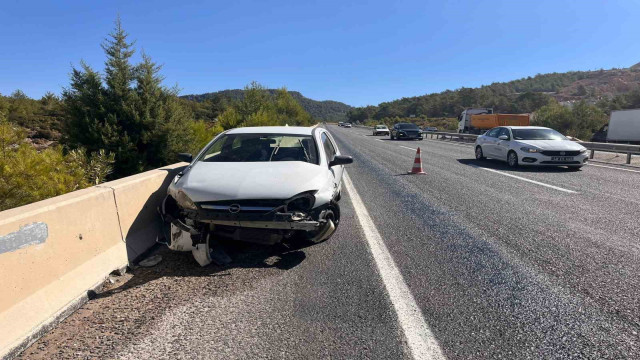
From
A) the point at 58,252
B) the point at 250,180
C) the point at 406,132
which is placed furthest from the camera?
A: the point at 406,132

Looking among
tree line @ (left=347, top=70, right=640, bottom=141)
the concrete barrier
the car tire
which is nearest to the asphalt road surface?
the concrete barrier

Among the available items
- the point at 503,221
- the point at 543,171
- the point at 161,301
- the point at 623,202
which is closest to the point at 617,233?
the point at 503,221

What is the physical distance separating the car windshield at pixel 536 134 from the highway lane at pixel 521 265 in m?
4.63

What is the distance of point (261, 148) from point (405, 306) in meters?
3.31

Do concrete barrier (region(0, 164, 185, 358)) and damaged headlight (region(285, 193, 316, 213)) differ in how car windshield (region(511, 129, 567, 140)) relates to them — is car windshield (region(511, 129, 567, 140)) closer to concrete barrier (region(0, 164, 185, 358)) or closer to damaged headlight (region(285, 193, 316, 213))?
damaged headlight (region(285, 193, 316, 213))

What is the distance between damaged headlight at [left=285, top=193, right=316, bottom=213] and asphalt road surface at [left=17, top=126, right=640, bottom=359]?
2.13 ft

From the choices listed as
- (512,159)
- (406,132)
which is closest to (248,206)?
(512,159)

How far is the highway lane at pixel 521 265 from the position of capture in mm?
2670

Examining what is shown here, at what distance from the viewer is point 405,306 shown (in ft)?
10.3

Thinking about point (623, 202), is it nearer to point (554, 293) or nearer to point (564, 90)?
point (554, 293)

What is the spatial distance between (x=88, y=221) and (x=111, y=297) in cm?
74

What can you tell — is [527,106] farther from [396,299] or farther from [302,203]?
Answer: [396,299]

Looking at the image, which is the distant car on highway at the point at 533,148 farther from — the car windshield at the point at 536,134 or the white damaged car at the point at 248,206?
the white damaged car at the point at 248,206

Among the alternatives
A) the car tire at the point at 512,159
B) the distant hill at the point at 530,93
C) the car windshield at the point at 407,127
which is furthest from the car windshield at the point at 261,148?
the distant hill at the point at 530,93
